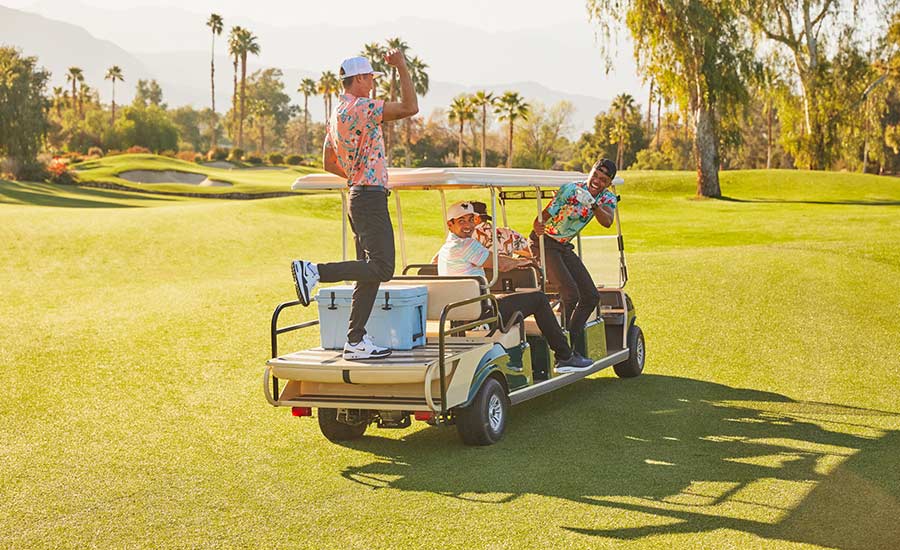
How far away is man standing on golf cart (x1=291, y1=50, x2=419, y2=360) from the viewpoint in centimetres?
741

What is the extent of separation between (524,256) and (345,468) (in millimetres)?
3252

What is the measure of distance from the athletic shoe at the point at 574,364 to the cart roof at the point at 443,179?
152cm

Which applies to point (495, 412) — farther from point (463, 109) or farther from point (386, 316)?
point (463, 109)

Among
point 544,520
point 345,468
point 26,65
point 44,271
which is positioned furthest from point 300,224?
point 26,65

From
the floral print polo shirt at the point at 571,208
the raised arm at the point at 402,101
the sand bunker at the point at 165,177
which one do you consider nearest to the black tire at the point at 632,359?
the floral print polo shirt at the point at 571,208

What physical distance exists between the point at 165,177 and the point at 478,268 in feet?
203

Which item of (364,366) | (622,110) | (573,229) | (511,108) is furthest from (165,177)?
(364,366)

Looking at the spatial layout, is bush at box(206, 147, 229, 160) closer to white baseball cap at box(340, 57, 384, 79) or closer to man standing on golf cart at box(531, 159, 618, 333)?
man standing on golf cart at box(531, 159, 618, 333)

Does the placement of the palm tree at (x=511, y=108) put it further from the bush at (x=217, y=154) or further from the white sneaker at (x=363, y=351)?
the white sneaker at (x=363, y=351)

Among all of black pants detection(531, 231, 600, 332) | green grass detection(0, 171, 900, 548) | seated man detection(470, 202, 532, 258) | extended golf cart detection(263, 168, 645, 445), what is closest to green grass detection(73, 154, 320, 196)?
green grass detection(0, 171, 900, 548)

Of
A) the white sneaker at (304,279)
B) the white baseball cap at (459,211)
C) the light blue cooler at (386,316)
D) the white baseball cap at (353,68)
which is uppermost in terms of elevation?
the white baseball cap at (353,68)

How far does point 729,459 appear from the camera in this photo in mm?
7418

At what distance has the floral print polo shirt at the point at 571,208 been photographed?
9453 mm

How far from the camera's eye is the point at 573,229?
9508 millimetres
